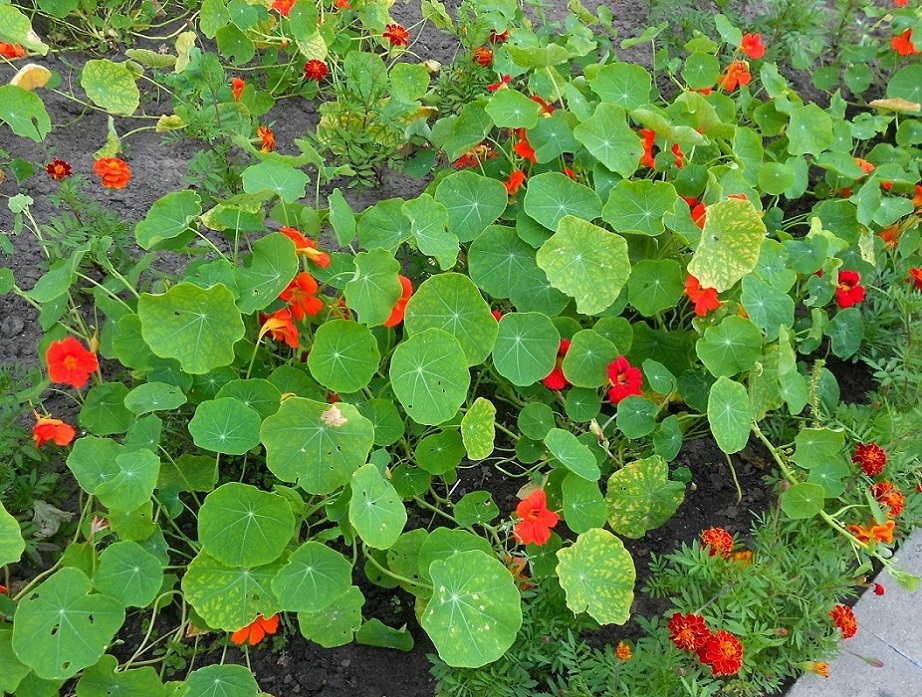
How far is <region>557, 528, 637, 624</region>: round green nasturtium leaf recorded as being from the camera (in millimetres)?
1652

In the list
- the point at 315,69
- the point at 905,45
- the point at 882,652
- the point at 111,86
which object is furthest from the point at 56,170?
the point at 905,45

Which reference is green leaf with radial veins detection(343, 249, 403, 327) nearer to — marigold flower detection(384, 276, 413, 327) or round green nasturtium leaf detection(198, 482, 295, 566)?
marigold flower detection(384, 276, 413, 327)

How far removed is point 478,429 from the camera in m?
1.75

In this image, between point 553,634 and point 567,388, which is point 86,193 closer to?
point 567,388

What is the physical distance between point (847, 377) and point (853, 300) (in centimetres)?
30

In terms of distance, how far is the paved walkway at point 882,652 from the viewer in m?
1.81

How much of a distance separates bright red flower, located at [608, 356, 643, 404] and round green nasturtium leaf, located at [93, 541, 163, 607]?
3.72 ft

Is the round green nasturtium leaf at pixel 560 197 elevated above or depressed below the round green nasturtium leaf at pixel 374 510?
above

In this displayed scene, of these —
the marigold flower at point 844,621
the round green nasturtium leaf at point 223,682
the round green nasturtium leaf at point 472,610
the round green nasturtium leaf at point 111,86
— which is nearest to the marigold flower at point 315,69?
the round green nasturtium leaf at point 111,86

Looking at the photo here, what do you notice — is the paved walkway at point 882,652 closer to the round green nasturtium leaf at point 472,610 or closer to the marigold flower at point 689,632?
the marigold flower at point 689,632

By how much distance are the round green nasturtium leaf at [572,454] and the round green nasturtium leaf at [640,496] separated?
0.13 m

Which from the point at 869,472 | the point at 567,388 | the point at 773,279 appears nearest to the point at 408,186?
the point at 567,388

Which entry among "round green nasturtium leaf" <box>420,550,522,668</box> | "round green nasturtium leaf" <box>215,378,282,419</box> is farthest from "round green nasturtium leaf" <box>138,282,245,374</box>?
"round green nasturtium leaf" <box>420,550,522,668</box>

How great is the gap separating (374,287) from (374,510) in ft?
1.83
